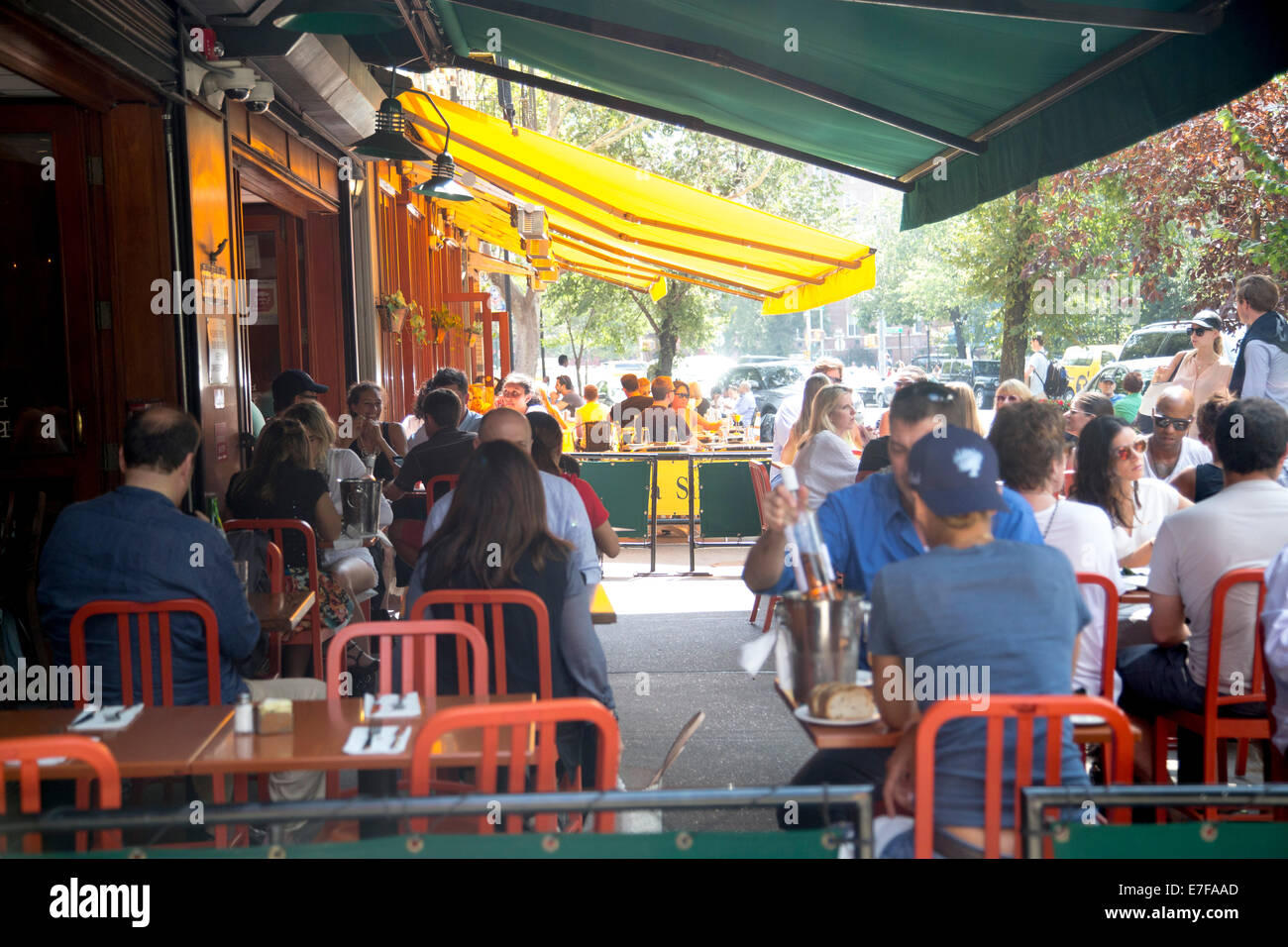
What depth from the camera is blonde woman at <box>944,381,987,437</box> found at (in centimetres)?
387

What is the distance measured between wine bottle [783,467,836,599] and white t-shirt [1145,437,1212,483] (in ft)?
12.0

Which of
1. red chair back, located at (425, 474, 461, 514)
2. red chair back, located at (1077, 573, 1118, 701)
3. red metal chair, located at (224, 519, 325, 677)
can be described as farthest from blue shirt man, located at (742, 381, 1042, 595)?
red chair back, located at (425, 474, 461, 514)

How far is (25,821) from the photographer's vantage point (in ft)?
5.83

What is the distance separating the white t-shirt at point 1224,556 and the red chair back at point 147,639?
297 cm

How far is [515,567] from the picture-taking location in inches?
139

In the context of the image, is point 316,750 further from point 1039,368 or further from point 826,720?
point 1039,368

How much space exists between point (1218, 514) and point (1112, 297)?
740 inches

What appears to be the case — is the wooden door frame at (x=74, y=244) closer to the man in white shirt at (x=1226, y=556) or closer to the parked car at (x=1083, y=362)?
the man in white shirt at (x=1226, y=556)

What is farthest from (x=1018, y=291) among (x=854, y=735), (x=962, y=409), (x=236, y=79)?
(x=854, y=735)

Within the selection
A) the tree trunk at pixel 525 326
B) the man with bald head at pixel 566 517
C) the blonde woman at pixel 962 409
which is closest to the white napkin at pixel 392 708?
the man with bald head at pixel 566 517

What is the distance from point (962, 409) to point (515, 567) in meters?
1.75

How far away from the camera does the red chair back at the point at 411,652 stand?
9.84ft

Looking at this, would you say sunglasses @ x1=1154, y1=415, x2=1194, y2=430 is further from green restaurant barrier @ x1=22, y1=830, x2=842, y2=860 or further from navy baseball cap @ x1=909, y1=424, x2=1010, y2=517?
green restaurant barrier @ x1=22, y1=830, x2=842, y2=860
